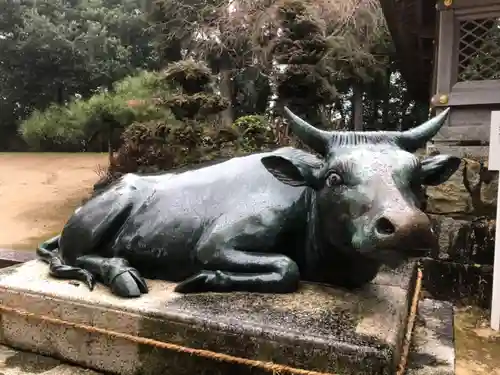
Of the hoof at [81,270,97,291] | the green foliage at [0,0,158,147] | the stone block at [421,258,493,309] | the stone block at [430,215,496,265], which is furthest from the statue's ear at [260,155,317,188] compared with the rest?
the green foliage at [0,0,158,147]

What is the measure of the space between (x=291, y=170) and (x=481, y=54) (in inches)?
194

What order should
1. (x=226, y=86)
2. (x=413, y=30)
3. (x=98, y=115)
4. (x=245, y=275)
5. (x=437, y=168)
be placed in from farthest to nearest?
(x=226, y=86) → (x=98, y=115) → (x=413, y=30) → (x=245, y=275) → (x=437, y=168)

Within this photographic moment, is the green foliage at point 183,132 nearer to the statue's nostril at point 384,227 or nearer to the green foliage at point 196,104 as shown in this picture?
the green foliage at point 196,104

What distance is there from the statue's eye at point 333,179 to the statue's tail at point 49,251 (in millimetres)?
1613

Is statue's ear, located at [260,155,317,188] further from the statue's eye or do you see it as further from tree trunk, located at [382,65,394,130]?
tree trunk, located at [382,65,394,130]

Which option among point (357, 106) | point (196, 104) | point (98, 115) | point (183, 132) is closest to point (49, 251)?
point (183, 132)

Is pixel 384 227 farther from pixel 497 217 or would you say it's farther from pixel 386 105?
pixel 386 105

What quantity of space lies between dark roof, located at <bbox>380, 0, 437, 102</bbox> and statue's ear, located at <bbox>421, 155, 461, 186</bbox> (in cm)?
518

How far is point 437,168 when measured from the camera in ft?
6.64

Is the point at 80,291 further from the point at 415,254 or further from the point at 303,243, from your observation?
the point at 415,254

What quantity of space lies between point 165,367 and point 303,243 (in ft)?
2.65

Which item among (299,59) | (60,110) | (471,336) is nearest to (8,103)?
Answer: (60,110)

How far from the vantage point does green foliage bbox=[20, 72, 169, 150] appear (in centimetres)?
1130

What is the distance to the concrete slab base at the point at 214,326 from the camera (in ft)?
5.64
